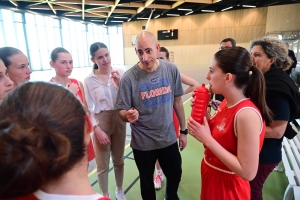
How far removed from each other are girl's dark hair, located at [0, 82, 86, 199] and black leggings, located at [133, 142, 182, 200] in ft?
4.21

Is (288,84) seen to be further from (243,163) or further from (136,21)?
(136,21)

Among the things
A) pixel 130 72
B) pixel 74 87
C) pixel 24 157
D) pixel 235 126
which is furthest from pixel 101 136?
pixel 24 157

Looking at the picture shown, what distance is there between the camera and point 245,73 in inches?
48.1

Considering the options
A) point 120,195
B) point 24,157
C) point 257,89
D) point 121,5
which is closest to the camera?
point 24,157

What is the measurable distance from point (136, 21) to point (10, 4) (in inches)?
481

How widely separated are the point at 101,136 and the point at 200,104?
1.16 m

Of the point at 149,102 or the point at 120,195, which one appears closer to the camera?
the point at 149,102

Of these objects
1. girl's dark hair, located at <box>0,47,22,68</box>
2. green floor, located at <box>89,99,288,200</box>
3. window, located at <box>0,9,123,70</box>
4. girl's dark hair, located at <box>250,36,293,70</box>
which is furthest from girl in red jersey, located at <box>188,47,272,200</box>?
window, located at <box>0,9,123,70</box>

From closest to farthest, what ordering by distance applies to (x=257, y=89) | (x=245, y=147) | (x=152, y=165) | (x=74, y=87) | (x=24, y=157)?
(x=24, y=157) → (x=245, y=147) → (x=257, y=89) → (x=152, y=165) → (x=74, y=87)

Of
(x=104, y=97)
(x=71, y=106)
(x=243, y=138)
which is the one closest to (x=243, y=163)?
(x=243, y=138)

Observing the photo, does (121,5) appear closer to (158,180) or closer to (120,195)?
(158,180)

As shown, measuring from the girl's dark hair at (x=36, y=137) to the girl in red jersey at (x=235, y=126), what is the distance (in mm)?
853

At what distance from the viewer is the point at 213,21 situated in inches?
744

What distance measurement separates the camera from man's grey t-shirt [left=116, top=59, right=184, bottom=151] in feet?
5.62
